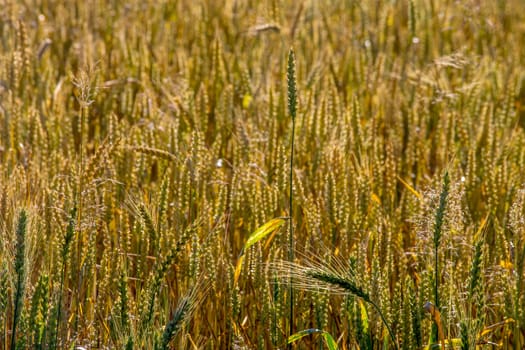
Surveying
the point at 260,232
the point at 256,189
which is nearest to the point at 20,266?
the point at 260,232

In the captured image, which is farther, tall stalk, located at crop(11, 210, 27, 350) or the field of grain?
the field of grain

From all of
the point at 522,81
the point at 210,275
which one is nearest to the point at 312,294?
the point at 210,275

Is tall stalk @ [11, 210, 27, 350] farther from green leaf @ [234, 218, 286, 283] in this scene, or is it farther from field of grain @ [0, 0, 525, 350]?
green leaf @ [234, 218, 286, 283]

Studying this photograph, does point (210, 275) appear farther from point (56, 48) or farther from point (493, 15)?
point (493, 15)

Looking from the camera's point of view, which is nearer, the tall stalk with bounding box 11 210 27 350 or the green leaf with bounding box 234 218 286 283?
the tall stalk with bounding box 11 210 27 350

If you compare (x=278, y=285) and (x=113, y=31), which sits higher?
(x=113, y=31)

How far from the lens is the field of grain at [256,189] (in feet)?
4.91

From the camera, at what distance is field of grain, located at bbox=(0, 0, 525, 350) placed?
1.50 m

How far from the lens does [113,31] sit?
3.55 m

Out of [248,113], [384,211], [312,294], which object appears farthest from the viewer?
[248,113]

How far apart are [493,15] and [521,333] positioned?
285 centimetres

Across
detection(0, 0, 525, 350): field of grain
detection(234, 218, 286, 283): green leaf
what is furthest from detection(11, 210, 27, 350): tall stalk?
detection(234, 218, 286, 283): green leaf

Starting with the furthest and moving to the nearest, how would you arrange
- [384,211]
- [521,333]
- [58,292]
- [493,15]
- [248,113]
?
[493,15], [248,113], [384,211], [521,333], [58,292]

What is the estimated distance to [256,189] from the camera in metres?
1.93
